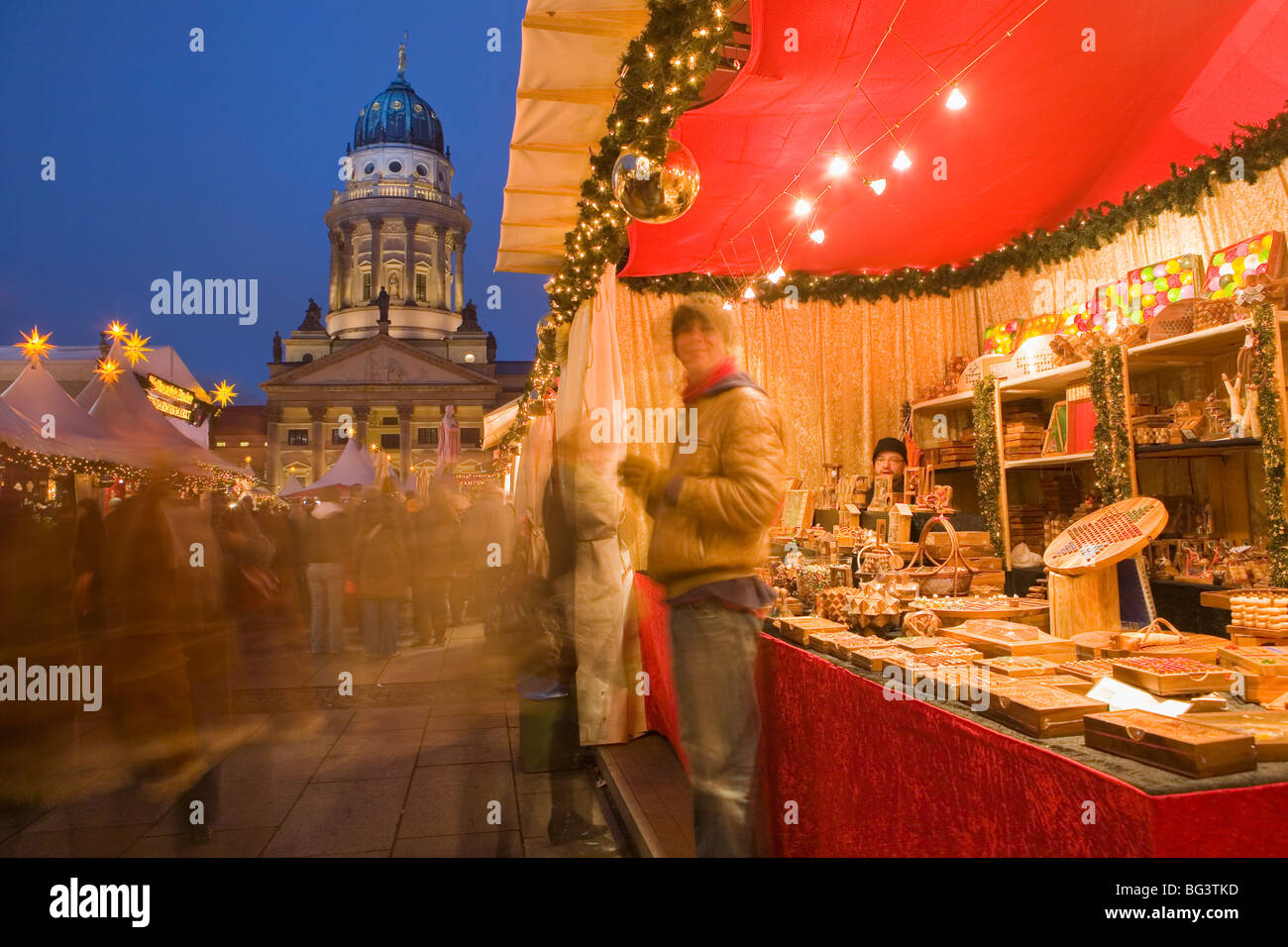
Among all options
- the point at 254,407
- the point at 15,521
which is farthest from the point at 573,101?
the point at 254,407

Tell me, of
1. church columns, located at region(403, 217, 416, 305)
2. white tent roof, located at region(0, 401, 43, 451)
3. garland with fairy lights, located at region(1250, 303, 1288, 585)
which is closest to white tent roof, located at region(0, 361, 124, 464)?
white tent roof, located at region(0, 401, 43, 451)

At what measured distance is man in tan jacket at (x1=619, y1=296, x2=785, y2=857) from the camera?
2369 mm

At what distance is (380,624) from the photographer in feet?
30.8

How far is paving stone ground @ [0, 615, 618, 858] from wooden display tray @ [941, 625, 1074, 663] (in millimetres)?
2075

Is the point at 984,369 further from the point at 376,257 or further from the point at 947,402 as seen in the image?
the point at 376,257

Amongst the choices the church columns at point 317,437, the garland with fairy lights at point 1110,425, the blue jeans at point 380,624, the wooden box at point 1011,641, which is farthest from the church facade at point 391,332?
the wooden box at point 1011,641

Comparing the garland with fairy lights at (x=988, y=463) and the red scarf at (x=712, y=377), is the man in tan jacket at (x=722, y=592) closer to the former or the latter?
the red scarf at (x=712, y=377)

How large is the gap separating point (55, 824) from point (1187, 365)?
23.8ft

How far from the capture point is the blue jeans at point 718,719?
7.74 ft

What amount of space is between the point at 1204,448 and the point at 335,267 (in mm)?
70045

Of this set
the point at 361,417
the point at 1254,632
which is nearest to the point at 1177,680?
the point at 1254,632

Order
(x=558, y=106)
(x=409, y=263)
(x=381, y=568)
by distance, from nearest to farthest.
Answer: (x=558, y=106), (x=381, y=568), (x=409, y=263)

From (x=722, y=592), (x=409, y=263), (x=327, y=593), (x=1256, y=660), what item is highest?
(x=409, y=263)

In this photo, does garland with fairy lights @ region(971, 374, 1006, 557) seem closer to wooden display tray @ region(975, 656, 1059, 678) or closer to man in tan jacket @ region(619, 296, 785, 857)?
wooden display tray @ region(975, 656, 1059, 678)
